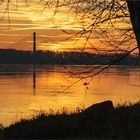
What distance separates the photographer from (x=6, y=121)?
61.1ft

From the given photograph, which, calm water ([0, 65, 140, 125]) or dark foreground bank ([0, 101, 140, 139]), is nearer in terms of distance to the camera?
dark foreground bank ([0, 101, 140, 139])

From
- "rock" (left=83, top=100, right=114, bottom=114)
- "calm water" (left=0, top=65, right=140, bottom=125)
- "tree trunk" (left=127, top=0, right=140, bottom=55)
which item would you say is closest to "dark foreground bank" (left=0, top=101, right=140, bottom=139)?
"rock" (left=83, top=100, right=114, bottom=114)

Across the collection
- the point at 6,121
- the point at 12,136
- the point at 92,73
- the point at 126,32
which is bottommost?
the point at 6,121

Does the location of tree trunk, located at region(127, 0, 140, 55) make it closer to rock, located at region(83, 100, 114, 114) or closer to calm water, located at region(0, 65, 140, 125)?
calm water, located at region(0, 65, 140, 125)

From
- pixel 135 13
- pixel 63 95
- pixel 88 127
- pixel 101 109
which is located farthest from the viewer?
pixel 63 95

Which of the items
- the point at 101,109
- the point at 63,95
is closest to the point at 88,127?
the point at 101,109

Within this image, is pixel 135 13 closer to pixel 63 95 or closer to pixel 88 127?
pixel 88 127

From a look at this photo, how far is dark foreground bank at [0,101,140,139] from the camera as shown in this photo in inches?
356

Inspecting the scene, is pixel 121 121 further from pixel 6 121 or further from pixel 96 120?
pixel 6 121

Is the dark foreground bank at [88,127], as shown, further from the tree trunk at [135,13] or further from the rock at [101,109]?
the tree trunk at [135,13]

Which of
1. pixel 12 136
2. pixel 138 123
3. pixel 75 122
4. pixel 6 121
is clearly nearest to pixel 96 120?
pixel 75 122

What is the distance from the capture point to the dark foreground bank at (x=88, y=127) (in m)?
9.04

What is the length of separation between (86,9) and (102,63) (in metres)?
1.28

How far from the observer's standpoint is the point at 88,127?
9766 millimetres
